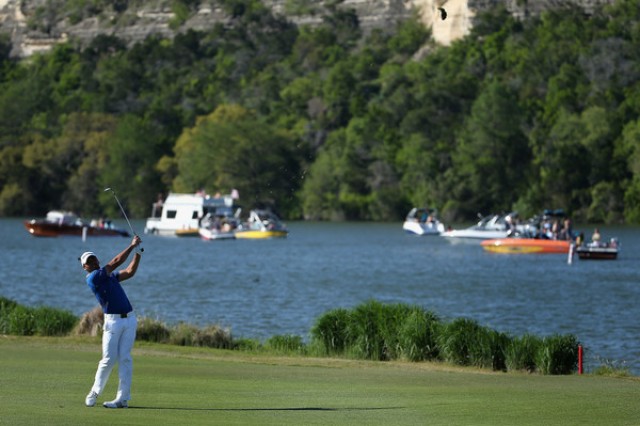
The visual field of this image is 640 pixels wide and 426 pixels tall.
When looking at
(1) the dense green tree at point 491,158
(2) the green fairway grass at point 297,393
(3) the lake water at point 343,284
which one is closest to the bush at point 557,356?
(2) the green fairway grass at point 297,393

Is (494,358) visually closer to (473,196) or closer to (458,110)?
(473,196)

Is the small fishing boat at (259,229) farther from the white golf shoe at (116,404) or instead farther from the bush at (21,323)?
the white golf shoe at (116,404)

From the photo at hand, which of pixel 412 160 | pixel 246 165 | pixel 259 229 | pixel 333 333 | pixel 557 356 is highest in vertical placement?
pixel 412 160

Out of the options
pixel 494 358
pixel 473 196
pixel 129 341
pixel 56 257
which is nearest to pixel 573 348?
pixel 494 358

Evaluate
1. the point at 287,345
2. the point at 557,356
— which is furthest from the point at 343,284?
the point at 557,356

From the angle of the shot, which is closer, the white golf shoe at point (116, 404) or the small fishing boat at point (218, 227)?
the white golf shoe at point (116, 404)

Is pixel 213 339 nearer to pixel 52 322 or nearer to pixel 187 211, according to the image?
pixel 52 322

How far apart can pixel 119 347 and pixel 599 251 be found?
85.2 metres

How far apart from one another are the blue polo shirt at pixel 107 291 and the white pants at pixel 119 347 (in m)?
0.13

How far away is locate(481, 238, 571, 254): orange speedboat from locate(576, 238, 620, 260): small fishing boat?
8.66 m

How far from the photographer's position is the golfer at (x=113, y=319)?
71.2ft

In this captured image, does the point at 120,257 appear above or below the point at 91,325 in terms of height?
above

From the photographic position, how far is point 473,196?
170750 mm

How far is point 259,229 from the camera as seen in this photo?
149000mm
